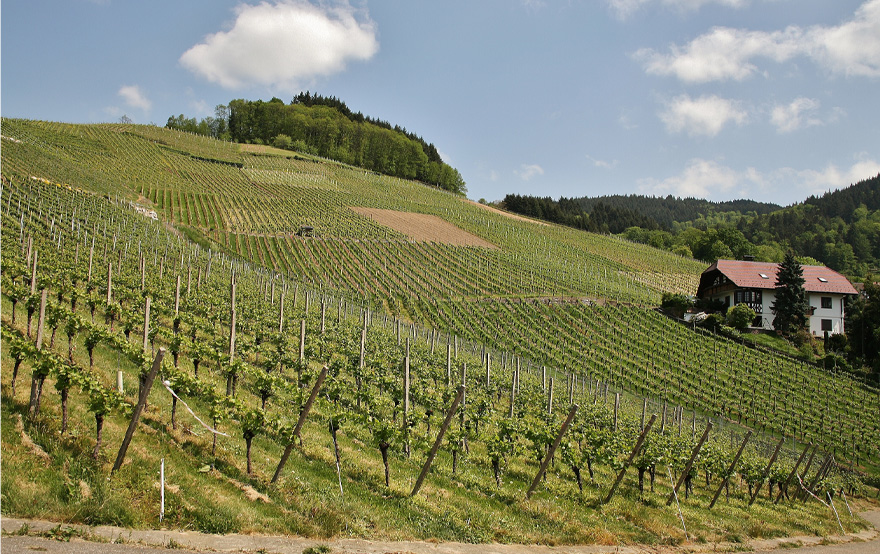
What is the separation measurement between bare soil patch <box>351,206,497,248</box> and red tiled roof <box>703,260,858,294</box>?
2820 cm

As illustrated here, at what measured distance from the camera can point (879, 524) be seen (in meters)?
16.8

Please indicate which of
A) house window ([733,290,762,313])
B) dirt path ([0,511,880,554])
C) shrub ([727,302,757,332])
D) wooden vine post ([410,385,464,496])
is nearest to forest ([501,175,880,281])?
house window ([733,290,762,313])

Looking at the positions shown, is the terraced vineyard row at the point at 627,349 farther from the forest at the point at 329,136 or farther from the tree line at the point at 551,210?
the forest at the point at 329,136

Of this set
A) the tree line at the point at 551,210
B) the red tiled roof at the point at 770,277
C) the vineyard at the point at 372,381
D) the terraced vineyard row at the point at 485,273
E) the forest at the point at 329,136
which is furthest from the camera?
the forest at the point at 329,136

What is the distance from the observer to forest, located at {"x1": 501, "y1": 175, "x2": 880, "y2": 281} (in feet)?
361

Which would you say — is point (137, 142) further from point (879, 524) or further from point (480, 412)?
point (879, 524)

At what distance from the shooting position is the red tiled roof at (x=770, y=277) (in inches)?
1949

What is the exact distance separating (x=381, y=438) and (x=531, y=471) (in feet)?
19.4

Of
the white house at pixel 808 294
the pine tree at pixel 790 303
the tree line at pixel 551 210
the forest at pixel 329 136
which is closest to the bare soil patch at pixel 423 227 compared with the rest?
the white house at pixel 808 294

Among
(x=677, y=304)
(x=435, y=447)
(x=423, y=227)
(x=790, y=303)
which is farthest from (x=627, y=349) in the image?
(x=423, y=227)

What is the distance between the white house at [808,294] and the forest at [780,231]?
54.2 m

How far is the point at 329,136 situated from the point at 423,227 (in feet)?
277

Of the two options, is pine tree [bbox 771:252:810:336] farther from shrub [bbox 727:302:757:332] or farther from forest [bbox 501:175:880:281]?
forest [bbox 501:175:880:281]

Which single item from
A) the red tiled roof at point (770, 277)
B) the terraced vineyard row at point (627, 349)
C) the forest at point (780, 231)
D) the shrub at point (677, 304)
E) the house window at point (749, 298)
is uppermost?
the forest at point (780, 231)
